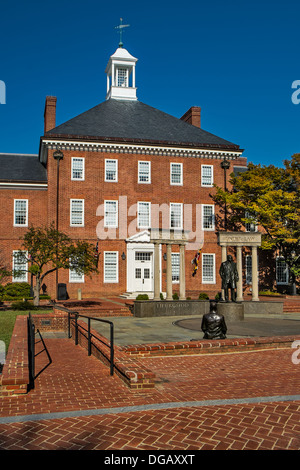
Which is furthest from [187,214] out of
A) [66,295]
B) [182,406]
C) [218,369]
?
[182,406]

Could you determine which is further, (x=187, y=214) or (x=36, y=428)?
(x=187, y=214)

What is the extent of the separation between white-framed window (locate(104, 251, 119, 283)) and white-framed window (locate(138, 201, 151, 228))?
9.25 ft

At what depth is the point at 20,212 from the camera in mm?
30953

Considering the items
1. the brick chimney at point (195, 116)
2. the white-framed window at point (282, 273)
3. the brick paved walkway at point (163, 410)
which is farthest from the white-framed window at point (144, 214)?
the brick paved walkway at point (163, 410)

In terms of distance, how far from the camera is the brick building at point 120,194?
30.4 m

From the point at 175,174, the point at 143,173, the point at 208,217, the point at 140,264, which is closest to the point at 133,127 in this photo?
the point at 143,173

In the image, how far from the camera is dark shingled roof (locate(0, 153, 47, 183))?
31.4 metres

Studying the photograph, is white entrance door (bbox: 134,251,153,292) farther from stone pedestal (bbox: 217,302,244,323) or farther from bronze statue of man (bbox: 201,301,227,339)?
bronze statue of man (bbox: 201,301,227,339)

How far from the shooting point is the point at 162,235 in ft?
70.0

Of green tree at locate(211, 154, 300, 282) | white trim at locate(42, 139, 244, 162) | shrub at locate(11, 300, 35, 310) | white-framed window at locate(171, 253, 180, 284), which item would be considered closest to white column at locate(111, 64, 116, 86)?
white trim at locate(42, 139, 244, 162)

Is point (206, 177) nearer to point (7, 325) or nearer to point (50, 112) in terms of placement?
point (50, 112)

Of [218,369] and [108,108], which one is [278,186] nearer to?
[108,108]

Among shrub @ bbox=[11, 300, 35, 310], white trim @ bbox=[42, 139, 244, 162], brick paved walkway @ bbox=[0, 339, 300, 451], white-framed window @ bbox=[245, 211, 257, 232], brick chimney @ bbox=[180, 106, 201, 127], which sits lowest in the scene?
brick paved walkway @ bbox=[0, 339, 300, 451]
